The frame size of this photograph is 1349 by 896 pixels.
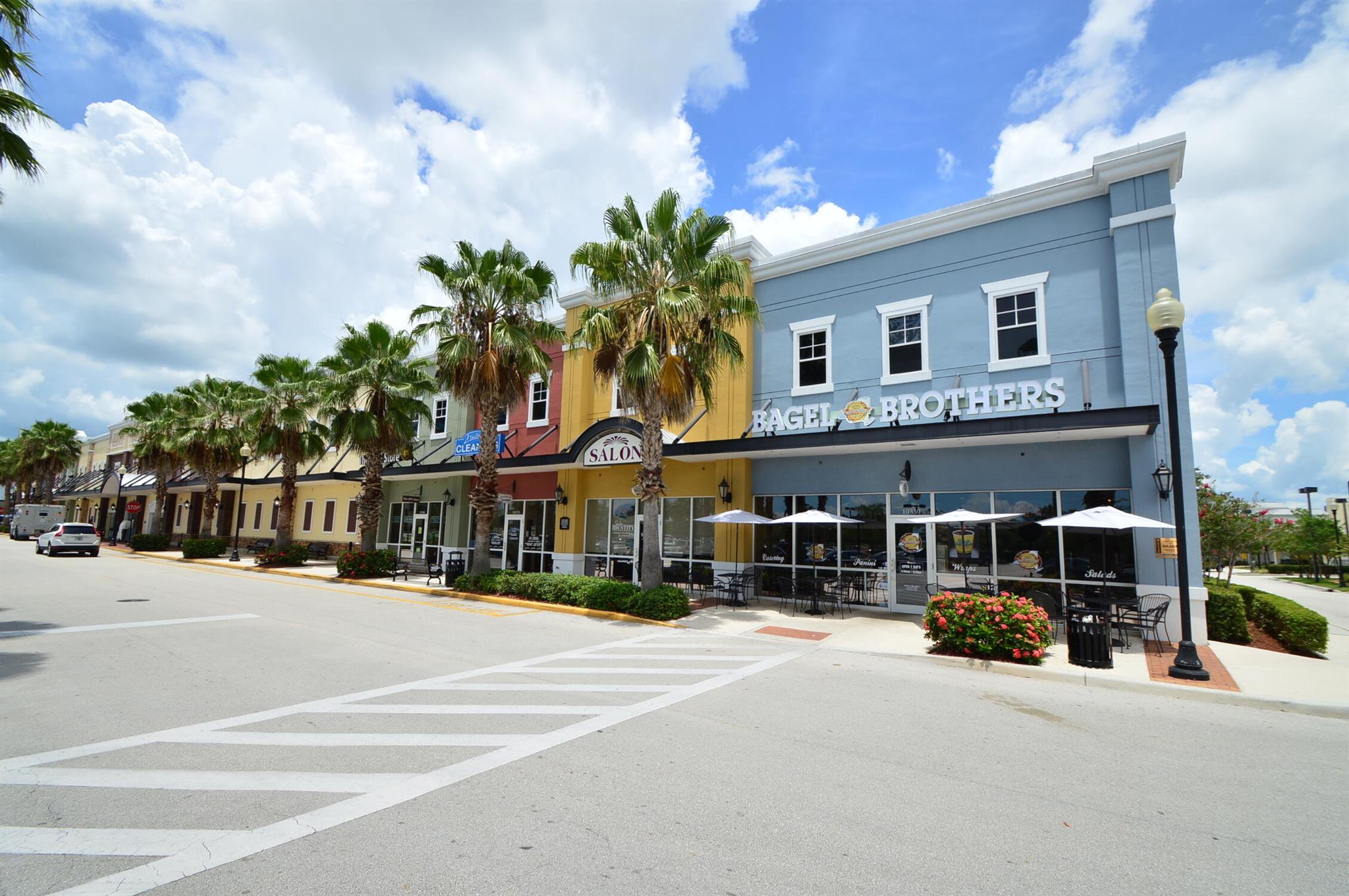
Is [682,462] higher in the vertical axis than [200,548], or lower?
higher

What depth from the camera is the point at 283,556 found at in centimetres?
2677

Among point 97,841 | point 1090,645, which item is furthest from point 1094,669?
point 97,841

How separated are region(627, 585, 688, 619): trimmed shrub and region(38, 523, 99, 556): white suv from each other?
30855 millimetres

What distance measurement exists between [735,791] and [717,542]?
13.5 meters

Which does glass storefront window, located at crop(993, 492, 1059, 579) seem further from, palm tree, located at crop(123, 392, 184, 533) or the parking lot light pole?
palm tree, located at crop(123, 392, 184, 533)

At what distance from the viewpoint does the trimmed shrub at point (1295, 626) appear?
12.0 meters

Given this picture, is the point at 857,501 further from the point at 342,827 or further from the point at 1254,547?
the point at 1254,547

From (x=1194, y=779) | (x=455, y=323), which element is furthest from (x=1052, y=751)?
(x=455, y=323)

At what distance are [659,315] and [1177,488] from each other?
993 centimetres

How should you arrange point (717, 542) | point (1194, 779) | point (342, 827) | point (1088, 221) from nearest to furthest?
point (342, 827), point (1194, 779), point (1088, 221), point (717, 542)

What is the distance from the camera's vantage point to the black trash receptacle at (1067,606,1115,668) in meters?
9.79

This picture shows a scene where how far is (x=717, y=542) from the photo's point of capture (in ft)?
60.4

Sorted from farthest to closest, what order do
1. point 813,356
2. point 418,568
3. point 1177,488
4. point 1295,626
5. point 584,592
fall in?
1. point 418,568
2. point 813,356
3. point 584,592
4. point 1295,626
5. point 1177,488

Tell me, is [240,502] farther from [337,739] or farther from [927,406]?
[927,406]
